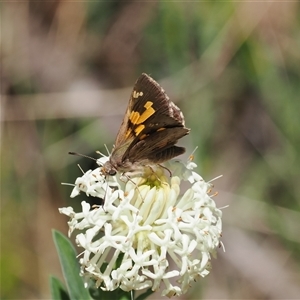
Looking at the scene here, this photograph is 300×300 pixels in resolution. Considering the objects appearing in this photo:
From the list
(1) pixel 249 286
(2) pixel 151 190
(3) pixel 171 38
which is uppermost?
(3) pixel 171 38

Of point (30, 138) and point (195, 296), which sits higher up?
point (30, 138)

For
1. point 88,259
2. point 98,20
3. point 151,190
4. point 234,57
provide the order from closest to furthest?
point 88,259, point 151,190, point 234,57, point 98,20

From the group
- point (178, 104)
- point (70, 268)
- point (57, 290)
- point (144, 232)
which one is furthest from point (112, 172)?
point (178, 104)

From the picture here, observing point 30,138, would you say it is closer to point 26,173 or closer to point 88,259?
point 26,173

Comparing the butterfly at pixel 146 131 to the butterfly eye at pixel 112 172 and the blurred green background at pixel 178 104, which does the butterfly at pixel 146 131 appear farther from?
the blurred green background at pixel 178 104

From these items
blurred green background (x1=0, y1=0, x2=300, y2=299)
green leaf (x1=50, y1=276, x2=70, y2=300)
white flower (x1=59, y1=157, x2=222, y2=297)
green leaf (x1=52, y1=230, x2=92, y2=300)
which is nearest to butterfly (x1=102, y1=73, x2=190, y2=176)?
white flower (x1=59, y1=157, x2=222, y2=297)

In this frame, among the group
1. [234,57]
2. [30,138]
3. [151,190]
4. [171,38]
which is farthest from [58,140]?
[151,190]

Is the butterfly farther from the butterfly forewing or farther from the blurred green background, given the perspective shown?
the blurred green background

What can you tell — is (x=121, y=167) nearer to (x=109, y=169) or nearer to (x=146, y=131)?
(x=109, y=169)
